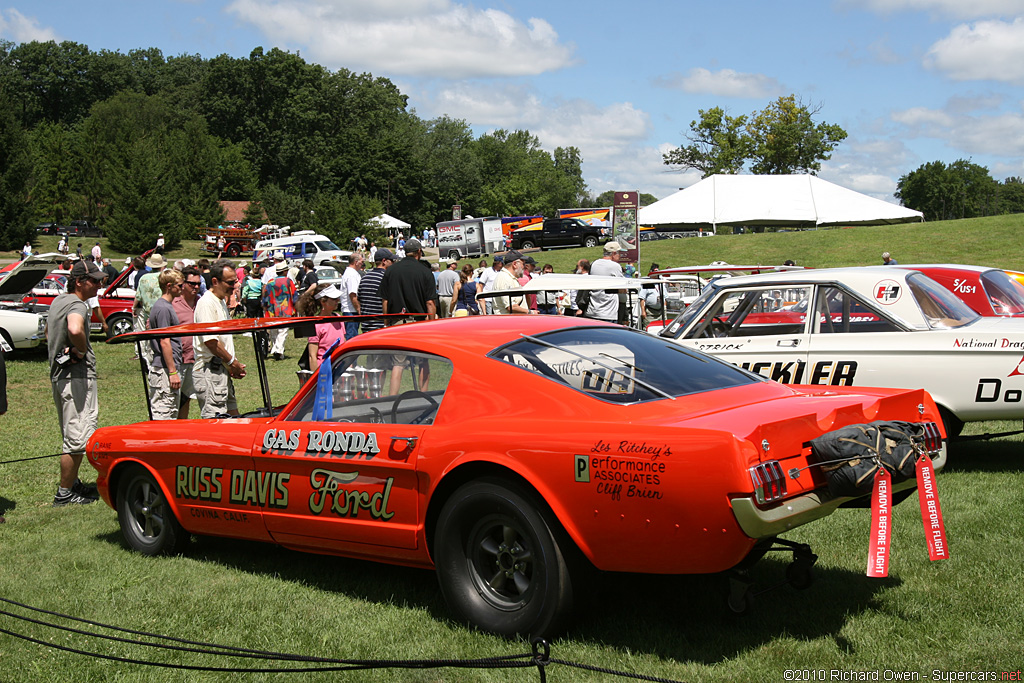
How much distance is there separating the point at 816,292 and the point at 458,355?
168 inches

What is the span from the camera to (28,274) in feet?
57.1

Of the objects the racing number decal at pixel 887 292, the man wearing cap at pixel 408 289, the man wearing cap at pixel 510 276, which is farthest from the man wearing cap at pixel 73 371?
the racing number decal at pixel 887 292

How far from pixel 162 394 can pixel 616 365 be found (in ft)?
17.3

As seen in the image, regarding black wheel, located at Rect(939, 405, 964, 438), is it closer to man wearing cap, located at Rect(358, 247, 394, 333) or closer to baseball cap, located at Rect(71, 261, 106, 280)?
baseball cap, located at Rect(71, 261, 106, 280)

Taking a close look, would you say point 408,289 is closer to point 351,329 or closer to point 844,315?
point 351,329

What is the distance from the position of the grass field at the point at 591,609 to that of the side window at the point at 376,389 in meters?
0.94

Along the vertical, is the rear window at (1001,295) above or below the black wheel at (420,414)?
above

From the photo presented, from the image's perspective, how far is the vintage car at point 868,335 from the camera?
21.6 ft

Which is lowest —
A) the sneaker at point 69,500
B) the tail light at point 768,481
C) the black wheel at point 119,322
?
the sneaker at point 69,500

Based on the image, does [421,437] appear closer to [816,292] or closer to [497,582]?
[497,582]

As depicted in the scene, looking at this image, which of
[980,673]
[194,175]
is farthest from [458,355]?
[194,175]

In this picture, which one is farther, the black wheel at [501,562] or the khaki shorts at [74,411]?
the khaki shorts at [74,411]

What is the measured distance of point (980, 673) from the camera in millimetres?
3248

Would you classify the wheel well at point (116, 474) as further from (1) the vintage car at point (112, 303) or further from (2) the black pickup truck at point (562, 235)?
(2) the black pickup truck at point (562, 235)
